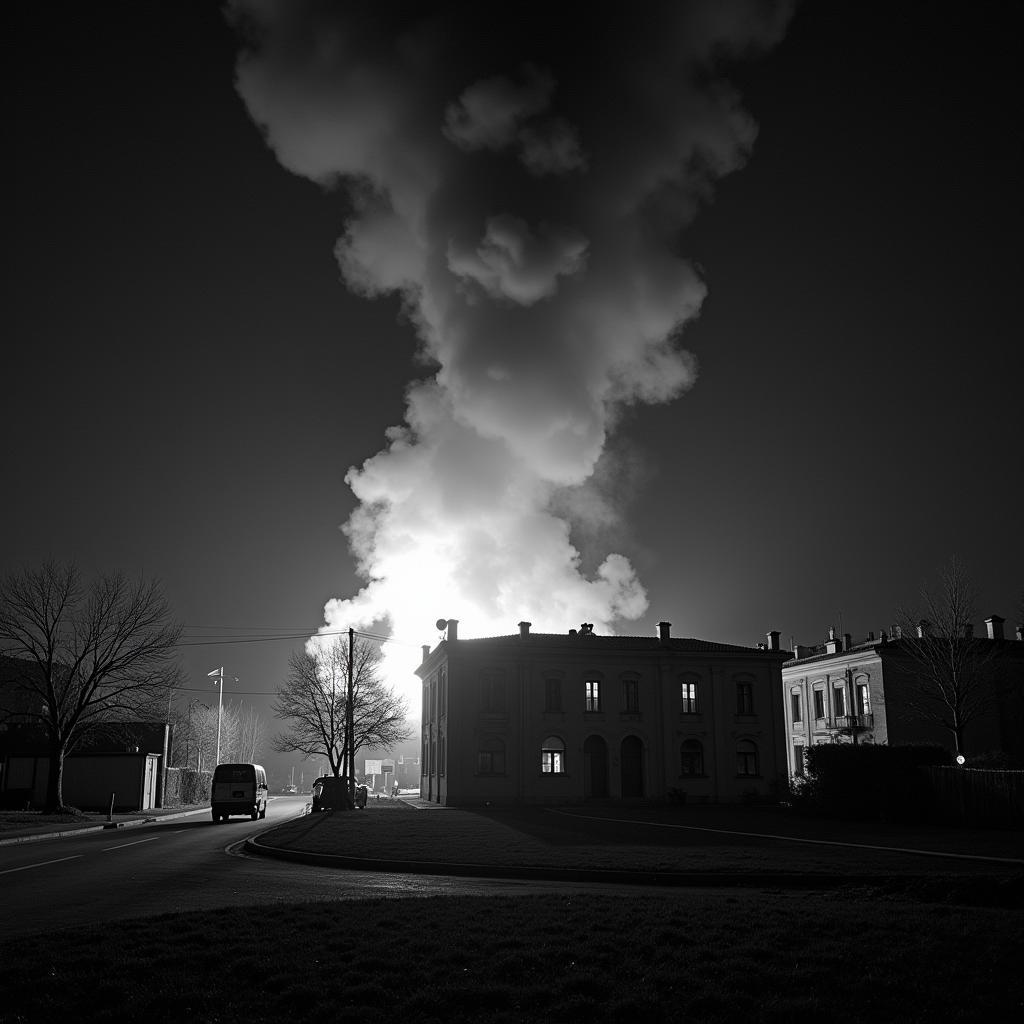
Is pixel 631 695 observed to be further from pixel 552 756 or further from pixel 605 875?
pixel 605 875

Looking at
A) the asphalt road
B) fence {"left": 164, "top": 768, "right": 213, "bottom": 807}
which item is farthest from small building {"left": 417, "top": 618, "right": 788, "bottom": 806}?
the asphalt road

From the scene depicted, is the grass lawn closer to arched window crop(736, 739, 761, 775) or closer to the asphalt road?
the asphalt road

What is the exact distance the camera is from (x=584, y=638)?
2269 inches

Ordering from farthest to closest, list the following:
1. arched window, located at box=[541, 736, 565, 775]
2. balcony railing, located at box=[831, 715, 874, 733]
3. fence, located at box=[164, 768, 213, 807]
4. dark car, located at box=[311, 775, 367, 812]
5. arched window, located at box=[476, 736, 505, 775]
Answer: fence, located at box=[164, 768, 213, 807], balcony railing, located at box=[831, 715, 874, 733], arched window, located at box=[541, 736, 565, 775], arched window, located at box=[476, 736, 505, 775], dark car, located at box=[311, 775, 367, 812]

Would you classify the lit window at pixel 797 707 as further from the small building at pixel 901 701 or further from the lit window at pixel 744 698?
the lit window at pixel 744 698

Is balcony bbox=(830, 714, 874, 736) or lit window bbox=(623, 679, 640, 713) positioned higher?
lit window bbox=(623, 679, 640, 713)

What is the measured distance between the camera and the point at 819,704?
219 ft

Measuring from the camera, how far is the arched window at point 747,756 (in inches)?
2226

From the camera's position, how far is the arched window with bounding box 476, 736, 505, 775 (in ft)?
176

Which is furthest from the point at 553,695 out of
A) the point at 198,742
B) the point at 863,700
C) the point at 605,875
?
the point at 198,742

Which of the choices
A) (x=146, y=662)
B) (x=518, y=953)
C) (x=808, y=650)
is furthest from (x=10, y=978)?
(x=808, y=650)

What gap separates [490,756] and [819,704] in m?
26.7

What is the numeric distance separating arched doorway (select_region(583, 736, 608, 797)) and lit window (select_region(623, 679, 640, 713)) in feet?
8.67

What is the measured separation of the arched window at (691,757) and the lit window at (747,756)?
241 centimetres
